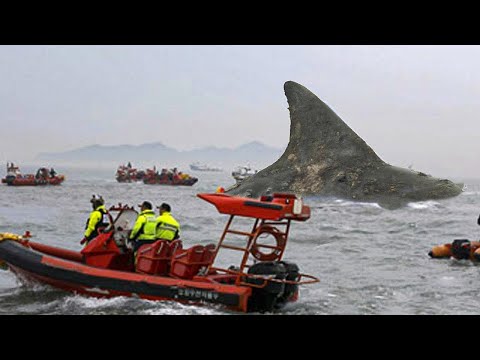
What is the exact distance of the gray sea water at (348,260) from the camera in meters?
11.4

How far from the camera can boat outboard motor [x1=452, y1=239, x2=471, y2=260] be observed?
1764 centimetres

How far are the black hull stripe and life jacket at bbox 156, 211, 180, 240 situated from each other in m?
1.16

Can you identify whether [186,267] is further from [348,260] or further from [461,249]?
[461,249]

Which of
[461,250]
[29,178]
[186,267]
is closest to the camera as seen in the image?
[186,267]

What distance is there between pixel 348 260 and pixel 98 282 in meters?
8.69

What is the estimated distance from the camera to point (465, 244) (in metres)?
17.7

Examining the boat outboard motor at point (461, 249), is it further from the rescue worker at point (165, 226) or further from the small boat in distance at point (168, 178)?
the small boat in distance at point (168, 178)

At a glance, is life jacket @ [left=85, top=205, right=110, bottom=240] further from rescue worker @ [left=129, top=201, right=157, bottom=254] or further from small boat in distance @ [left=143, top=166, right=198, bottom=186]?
small boat in distance @ [left=143, top=166, right=198, bottom=186]

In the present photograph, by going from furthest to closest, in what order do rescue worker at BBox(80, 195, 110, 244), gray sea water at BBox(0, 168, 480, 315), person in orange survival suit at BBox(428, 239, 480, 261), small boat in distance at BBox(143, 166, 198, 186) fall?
small boat in distance at BBox(143, 166, 198, 186), person in orange survival suit at BBox(428, 239, 480, 261), rescue worker at BBox(80, 195, 110, 244), gray sea water at BBox(0, 168, 480, 315)

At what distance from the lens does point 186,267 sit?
35.8 feet

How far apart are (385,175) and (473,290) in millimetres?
21111

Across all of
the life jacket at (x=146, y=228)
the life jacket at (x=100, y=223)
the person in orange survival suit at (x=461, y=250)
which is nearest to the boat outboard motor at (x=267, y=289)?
the life jacket at (x=146, y=228)

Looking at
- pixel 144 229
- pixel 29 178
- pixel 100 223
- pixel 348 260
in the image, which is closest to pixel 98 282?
pixel 144 229

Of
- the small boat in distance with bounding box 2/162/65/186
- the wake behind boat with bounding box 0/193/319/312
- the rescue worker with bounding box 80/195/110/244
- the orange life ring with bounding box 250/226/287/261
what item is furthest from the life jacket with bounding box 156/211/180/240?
the small boat in distance with bounding box 2/162/65/186
